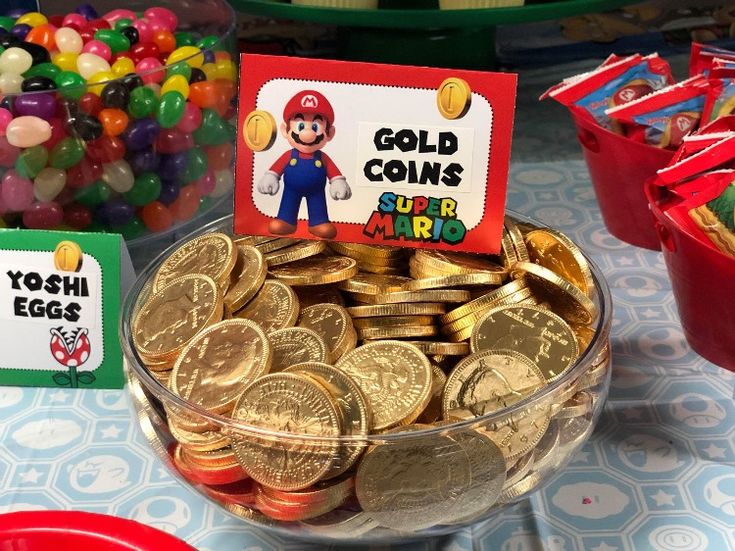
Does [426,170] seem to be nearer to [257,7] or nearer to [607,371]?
[607,371]

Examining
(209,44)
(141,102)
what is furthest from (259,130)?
(209,44)

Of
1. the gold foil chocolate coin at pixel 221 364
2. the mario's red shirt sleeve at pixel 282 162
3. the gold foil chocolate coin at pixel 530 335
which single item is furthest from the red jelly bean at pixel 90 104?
the gold foil chocolate coin at pixel 530 335

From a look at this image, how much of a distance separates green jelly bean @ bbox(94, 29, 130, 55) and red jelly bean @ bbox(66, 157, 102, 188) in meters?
0.22

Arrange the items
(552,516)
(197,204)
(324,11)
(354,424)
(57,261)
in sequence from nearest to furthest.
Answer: (354,424), (552,516), (57,261), (197,204), (324,11)

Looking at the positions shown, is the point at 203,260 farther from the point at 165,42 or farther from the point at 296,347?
the point at 165,42

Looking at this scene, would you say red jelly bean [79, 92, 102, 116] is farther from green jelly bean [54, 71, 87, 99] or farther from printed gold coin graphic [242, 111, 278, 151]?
printed gold coin graphic [242, 111, 278, 151]

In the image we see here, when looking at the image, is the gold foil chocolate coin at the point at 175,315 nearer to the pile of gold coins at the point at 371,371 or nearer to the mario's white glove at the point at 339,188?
the pile of gold coins at the point at 371,371

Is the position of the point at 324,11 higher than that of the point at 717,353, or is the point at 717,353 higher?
the point at 324,11

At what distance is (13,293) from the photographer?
911mm

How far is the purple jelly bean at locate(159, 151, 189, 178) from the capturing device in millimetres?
1093

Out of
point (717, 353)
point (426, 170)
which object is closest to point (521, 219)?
point (426, 170)

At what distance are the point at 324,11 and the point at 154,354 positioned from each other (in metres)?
0.76

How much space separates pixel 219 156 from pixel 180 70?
0.14 metres

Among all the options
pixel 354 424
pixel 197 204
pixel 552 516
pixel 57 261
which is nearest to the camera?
pixel 354 424
